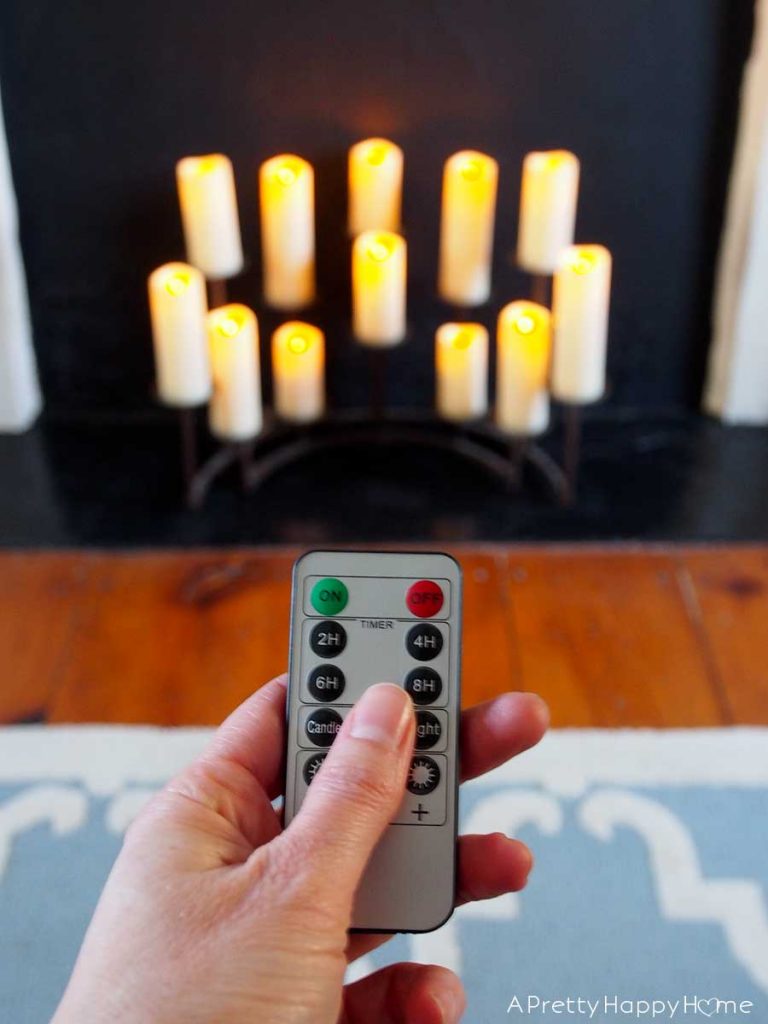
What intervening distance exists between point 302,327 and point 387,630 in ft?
2.26

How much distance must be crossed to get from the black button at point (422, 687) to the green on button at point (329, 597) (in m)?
0.06

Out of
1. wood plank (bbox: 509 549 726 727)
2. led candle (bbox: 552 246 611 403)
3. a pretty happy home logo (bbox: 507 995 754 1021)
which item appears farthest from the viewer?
led candle (bbox: 552 246 611 403)

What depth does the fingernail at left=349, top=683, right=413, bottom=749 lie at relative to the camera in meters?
0.55

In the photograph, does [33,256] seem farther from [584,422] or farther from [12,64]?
[584,422]

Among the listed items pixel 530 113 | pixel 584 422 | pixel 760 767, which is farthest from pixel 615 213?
pixel 760 767

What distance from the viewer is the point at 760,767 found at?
95 cm

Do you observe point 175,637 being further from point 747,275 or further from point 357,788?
point 747,275

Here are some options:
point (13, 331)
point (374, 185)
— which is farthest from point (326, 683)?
point (13, 331)

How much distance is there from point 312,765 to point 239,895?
0.12m

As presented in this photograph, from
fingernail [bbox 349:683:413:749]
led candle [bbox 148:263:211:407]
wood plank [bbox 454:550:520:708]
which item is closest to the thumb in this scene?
fingernail [bbox 349:683:413:749]

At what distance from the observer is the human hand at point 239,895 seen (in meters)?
0.47

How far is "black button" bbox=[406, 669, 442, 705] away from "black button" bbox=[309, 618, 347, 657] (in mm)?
42

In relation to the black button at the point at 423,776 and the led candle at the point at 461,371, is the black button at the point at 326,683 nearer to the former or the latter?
the black button at the point at 423,776

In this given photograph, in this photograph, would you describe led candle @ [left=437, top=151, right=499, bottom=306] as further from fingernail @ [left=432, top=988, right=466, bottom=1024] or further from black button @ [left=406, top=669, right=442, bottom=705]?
fingernail @ [left=432, top=988, right=466, bottom=1024]
